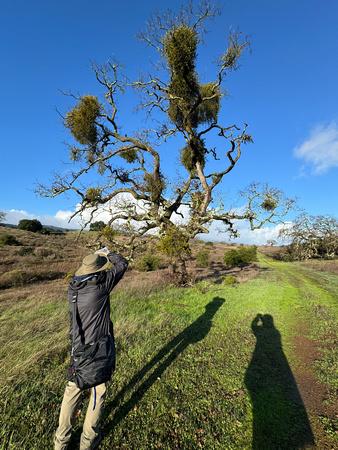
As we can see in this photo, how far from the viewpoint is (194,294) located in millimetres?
10227

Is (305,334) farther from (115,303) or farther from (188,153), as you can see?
(188,153)

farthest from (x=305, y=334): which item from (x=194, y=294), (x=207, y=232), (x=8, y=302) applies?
(x=8, y=302)

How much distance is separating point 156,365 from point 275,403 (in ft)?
8.17

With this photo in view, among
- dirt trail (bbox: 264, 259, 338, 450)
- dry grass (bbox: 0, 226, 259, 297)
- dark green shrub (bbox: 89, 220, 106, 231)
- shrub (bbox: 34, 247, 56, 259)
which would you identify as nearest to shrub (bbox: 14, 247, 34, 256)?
dry grass (bbox: 0, 226, 259, 297)

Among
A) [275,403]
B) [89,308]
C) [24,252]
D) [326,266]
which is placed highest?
[326,266]

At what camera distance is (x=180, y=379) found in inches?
162

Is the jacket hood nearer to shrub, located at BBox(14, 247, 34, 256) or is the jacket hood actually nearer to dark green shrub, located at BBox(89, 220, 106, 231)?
dark green shrub, located at BBox(89, 220, 106, 231)

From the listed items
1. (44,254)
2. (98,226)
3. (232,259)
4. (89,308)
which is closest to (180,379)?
(89,308)

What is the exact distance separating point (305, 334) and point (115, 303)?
7197mm

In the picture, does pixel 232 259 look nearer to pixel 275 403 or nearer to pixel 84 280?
pixel 275 403

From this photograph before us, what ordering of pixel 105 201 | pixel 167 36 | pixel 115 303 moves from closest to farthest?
pixel 167 36
pixel 115 303
pixel 105 201

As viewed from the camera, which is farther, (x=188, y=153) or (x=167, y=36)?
(x=188, y=153)

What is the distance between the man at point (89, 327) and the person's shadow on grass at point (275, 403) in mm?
2323

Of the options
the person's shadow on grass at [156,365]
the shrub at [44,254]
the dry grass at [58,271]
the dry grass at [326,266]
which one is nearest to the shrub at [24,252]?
the dry grass at [58,271]
